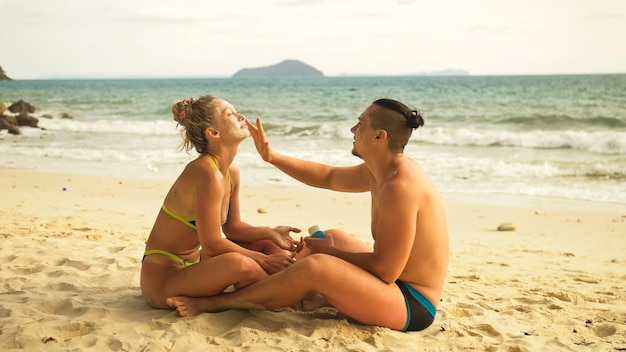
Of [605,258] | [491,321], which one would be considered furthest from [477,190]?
[491,321]

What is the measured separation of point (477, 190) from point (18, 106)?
81.5ft

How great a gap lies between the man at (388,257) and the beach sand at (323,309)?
17 cm

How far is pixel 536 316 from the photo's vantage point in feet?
14.3

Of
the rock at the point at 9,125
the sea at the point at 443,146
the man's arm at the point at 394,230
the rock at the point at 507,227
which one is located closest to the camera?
the man's arm at the point at 394,230

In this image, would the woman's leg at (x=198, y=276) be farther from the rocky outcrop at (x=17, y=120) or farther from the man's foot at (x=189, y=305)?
the rocky outcrop at (x=17, y=120)

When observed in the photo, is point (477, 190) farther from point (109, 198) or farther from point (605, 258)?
point (109, 198)

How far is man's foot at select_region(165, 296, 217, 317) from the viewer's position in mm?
3875

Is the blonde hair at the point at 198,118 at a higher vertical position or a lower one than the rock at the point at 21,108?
higher

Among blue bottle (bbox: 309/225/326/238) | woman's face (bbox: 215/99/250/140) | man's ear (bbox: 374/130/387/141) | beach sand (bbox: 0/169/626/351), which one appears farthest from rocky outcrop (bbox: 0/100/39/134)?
man's ear (bbox: 374/130/387/141)

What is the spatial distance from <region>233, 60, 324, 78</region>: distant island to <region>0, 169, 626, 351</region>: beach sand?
101102mm

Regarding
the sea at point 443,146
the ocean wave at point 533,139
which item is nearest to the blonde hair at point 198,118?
the sea at point 443,146

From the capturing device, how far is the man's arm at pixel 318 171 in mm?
4324

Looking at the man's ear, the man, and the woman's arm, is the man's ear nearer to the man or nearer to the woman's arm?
the man

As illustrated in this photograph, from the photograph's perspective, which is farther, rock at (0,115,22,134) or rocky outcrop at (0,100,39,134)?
rocky outcrop at (0,100,39,134)
